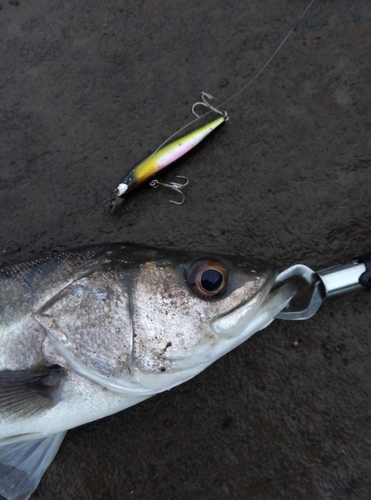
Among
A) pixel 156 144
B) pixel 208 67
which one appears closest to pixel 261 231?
pixel 156 144

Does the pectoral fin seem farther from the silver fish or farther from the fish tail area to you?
the fish tail area

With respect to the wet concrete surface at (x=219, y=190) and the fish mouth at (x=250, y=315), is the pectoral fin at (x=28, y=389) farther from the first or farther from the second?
the fish mouth at (x=250, y=315)

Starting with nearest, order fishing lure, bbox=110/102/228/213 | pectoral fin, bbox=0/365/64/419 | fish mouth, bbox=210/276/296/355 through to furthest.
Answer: fish mouth, bbox=210/276/296/355 < pectoral fin, bbox=0/365/64/419 < fishing lure, bbox=110/102/228/213

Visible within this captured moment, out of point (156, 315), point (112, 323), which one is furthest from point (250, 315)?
point (112, 323)

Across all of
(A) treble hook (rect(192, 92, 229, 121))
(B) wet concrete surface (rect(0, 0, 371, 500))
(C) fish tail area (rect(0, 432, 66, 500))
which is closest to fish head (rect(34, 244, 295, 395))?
A: (B) wet concrete surface (rect(0, 0, 371, 500))

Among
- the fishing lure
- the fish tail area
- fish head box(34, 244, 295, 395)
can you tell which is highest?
the fishing lure

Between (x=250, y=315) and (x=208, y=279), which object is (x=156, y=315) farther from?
(x=250, y=315)

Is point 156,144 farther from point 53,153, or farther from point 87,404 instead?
point 87,404
